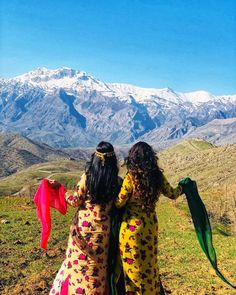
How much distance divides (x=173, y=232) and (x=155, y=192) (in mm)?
17048

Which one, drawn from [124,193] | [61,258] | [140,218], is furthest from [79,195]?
[61,258]

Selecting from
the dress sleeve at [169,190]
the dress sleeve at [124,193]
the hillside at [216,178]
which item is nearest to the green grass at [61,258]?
the dress sleeve at [169,190]

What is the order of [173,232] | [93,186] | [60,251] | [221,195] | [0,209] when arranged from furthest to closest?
[221,195], [0,209], [173,232], [60,251], [93,186]

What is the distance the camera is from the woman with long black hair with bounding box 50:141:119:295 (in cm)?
788

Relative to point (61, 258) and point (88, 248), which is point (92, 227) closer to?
point (88, 248)

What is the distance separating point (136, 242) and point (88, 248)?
86 cm

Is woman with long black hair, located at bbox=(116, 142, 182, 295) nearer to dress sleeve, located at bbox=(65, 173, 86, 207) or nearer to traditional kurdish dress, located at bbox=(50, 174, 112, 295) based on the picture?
traditional kurdish dress, located at bbox=(50, 174, 112, 295)

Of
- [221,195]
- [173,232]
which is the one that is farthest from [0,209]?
[221,195]

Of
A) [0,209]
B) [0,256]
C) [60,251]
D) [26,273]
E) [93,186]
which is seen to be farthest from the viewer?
[0,209]

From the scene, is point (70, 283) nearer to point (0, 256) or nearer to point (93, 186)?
point (93, 186)

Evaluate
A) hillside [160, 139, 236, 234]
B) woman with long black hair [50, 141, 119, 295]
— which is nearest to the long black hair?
woman with long black hair [50, 141, 119, 295]

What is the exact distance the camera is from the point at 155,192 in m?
8.15

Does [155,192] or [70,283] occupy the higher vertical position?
[155,192]

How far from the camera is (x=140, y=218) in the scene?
8141mm
